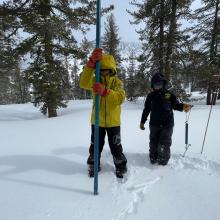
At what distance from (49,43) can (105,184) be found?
474 inches

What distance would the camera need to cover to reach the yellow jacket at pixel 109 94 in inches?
180

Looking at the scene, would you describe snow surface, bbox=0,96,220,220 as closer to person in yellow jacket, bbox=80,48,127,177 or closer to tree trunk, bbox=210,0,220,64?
person in yellow jacket, bbox=80,48,127,177

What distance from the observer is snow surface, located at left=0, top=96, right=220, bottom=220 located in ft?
12.2

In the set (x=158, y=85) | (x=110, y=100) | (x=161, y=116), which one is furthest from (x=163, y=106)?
(x=110, y=100)

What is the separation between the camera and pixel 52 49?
50.8ft

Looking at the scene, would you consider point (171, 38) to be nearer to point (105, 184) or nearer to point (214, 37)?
point (214, 37)

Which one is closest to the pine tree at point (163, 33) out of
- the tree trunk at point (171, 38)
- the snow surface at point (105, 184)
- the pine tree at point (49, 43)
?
the tree trunk at point (171, 38)

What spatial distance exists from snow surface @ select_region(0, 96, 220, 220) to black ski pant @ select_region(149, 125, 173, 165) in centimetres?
18

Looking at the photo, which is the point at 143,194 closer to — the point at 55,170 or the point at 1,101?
the point at 55,170

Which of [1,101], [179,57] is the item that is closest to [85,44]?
[179,57]

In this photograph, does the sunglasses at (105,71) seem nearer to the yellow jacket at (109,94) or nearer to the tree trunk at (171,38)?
the yellow jacket at (109,94)

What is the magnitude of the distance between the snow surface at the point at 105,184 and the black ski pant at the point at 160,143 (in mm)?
181

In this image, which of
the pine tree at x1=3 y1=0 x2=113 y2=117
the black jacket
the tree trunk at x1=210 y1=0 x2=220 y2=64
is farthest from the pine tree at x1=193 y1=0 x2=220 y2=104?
the black jacket

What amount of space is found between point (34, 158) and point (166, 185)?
2.98 meters
